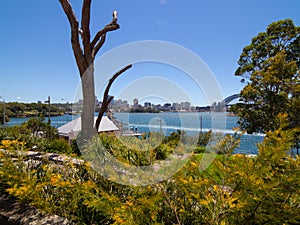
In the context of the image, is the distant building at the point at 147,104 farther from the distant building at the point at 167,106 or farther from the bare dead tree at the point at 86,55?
the bare dead tree at the point at 86,55

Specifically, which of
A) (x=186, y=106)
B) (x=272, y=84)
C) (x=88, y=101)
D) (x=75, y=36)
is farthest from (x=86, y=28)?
(x=272, y=84)

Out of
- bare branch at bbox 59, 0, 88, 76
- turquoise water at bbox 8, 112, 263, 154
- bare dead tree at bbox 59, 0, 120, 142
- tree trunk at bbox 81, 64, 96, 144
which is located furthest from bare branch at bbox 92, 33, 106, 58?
turquoise water at bbox 8, 112, 263, 154

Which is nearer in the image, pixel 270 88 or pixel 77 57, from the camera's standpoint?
pixel 77 57

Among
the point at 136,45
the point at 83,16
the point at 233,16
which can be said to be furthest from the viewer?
the point at 233,16

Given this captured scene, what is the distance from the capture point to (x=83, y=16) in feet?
16.1

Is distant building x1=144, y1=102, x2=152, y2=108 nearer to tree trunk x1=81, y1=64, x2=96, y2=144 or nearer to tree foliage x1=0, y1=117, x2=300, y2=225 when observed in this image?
tree trunk x1=81, y1=64, x2=96, y2=144

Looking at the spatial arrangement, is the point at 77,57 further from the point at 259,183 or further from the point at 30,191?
the point at 259,183

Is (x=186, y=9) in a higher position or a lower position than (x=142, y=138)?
higher

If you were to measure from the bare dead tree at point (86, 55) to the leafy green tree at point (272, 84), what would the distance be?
15.0ft

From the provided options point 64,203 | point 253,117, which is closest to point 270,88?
point 253,117

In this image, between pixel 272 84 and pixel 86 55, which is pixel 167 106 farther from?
pixel 272 84

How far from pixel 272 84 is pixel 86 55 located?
6.03 metres

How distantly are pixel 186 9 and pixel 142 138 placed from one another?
3.56 m

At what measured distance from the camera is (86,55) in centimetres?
538
